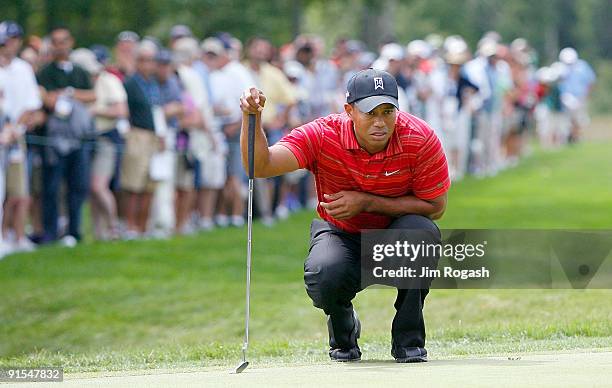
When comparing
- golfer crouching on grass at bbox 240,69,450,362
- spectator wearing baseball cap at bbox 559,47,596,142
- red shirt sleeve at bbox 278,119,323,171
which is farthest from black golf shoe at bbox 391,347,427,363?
spectator wearing baseball cap at bbox 559,47,596,142

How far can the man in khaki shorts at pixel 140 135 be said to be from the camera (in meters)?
18.0

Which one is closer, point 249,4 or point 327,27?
point 249,4

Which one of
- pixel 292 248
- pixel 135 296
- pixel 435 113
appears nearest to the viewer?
pixel 135 296

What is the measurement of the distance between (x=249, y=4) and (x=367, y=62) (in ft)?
40.5

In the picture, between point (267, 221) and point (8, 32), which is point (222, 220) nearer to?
point (267, 221)

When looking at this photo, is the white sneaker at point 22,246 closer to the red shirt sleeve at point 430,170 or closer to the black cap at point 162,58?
the black cap at point 162,58

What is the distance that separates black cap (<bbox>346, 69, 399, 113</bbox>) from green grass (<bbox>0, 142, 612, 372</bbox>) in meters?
1.82

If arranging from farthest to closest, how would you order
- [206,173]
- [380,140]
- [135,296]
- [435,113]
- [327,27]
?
[327,27] → [435,113] → [206,173] → [135,296] → [380,140]

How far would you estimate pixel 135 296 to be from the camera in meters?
15.2

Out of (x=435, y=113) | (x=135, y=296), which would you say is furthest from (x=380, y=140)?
(x=435, y=113)

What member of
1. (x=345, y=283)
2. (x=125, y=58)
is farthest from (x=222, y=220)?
(x=345, y=283)

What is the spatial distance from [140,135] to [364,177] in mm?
9796

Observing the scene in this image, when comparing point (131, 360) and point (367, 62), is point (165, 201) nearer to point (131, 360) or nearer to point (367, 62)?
point (367, 62)

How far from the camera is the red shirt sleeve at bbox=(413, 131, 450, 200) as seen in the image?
866cm
